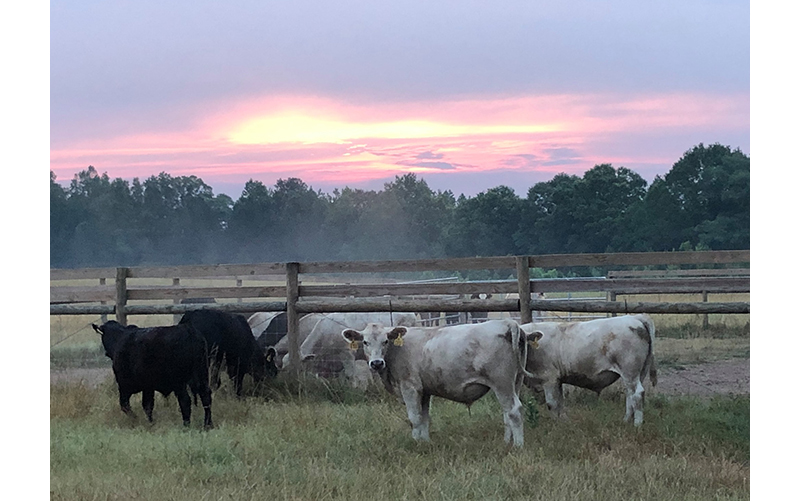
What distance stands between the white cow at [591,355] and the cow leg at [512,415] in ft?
3.67

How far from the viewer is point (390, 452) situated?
751cm

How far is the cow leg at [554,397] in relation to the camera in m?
8.91

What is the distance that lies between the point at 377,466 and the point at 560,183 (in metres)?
46.2

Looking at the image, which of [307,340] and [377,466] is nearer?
[377,466]

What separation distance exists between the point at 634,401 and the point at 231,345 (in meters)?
4.74

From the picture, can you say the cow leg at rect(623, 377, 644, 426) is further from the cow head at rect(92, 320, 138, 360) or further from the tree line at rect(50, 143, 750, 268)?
the tree line at rect(50, 143, 750, 268)

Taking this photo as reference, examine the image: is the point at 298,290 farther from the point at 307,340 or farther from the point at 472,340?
the point at 472,340

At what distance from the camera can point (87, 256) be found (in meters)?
54.6

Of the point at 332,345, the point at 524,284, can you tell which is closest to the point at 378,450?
the point at 524,284

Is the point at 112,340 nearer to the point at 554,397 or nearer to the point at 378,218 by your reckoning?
the point at 554,397

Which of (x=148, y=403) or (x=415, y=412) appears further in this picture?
(x=148, y=403)

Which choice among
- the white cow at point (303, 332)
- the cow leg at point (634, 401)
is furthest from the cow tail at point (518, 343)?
the white cow at point (303, 332)
